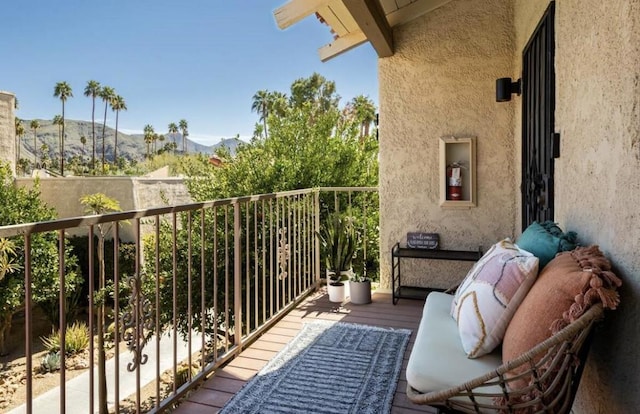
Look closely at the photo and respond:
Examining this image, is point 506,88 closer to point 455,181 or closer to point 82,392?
point 455,181

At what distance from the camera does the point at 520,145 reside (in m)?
3.38

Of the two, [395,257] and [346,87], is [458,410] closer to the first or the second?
[395,257]

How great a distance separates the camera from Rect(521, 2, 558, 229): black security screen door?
89.4 inches

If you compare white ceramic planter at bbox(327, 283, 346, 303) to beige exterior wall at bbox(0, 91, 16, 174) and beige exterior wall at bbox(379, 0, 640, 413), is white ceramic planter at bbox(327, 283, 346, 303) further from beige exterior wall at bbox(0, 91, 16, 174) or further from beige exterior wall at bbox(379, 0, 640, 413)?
beige exterior wall at bbox(0, 91, 16, 174)

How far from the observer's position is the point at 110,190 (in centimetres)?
1367

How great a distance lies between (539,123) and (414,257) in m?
1.64

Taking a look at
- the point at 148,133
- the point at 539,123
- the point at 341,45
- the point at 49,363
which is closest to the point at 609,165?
the point at 539,123

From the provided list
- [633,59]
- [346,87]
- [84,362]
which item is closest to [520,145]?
[633,59]

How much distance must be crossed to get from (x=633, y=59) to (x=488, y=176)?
2744mm

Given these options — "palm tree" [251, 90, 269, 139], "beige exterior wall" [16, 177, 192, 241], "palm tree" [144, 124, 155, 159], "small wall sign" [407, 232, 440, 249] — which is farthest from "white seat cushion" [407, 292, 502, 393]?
"palm tree" [144, 124, 155, 159]

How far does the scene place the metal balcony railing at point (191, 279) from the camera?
1591mm

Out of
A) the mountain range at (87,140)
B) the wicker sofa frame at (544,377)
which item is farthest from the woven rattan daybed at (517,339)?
the mountain range at (87,140)

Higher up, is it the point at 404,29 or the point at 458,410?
the point at 404,29

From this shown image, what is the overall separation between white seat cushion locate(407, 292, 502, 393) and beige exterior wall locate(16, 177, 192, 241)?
12.7 metres
